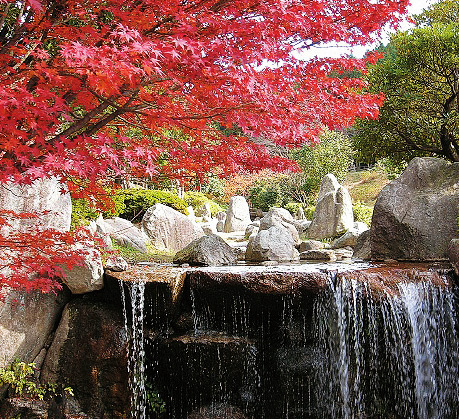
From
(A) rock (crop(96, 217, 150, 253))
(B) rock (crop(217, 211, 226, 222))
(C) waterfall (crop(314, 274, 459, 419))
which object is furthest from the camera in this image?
(B) rock (crop(217, 211, 226, 222))

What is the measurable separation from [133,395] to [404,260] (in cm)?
460

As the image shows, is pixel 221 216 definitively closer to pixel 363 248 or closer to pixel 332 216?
pixel 332 216

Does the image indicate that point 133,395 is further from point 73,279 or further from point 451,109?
point 451,109

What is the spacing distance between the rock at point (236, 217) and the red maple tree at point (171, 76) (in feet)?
51.2

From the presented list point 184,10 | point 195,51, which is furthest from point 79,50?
point 184,10

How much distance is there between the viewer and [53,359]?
17.5 ft

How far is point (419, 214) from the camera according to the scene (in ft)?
23.3

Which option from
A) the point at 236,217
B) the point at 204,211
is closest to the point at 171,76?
the point at 236,217

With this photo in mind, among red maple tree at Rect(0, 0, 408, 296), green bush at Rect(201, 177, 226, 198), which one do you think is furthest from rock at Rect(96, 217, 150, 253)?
green bush at Rect(201, 177, 226, 198)

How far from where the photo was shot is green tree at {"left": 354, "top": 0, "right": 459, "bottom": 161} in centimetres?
843

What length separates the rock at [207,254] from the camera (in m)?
7.28

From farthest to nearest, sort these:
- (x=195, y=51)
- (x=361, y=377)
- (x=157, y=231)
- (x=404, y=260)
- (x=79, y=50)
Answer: (x=157, y=231) < (x=404, y=260) < (x=361, y=377) < (x=195, y=51) < (x=79, y=50)

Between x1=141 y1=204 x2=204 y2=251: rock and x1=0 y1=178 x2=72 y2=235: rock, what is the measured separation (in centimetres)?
472

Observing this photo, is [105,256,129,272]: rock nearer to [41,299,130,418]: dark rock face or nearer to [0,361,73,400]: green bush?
[41,299,130,418]: dark rock face
